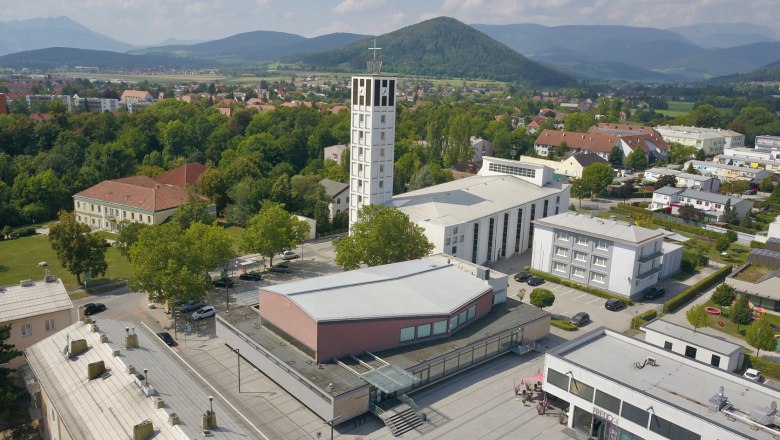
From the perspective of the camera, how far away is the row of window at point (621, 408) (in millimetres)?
23469

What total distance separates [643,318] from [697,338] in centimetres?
716

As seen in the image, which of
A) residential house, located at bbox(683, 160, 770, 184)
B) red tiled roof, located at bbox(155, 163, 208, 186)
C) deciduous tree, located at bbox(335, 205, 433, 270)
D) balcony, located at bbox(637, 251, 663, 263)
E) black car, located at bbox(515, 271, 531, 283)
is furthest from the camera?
residential house, located at bbox(683, 160, 770, 184)

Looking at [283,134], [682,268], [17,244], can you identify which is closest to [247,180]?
[17,244]

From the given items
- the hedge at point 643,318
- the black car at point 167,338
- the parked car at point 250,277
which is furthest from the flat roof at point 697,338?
the black car at point 167,338

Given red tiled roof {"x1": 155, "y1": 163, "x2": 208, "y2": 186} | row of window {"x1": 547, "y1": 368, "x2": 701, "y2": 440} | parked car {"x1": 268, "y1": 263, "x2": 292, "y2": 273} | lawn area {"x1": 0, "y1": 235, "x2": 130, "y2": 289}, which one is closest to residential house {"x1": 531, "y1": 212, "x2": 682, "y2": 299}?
row of window {"x1": 547, "y1": 368, "x2": 701, "y2": 440}

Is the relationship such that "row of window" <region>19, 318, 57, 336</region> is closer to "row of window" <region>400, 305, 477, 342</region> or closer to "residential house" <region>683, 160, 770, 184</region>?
"row of window" <region>400, 305, 477, 342</region>

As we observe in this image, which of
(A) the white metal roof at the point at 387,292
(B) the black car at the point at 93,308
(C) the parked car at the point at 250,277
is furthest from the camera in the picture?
(C) the parked car at the point at 250,277

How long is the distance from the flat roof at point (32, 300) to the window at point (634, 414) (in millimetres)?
28489

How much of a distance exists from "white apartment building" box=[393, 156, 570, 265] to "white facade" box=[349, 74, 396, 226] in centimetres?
328

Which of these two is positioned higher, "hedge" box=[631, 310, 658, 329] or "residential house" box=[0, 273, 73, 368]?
"residential house" box=[0, 273, 73, 368]

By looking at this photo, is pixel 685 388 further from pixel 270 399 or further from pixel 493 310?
pixel 270 399

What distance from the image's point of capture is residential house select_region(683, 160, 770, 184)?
8656 centimetres

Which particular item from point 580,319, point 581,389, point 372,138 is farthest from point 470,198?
point 581,389

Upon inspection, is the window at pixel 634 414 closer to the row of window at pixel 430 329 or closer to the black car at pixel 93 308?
the row of window at pixel 430 329
